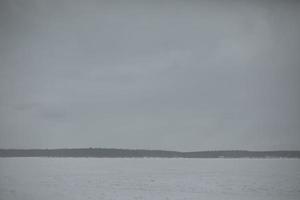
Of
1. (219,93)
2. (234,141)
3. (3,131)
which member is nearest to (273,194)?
(234,141)

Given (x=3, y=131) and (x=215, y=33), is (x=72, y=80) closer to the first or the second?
(x=3, y=131)

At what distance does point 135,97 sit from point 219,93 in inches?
44.8

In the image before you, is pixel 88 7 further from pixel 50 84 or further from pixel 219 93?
pixel 219 93

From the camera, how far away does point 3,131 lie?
5.05 meters

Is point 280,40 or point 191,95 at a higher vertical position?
point 280,40

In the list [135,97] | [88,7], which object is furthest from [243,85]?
[88,7]

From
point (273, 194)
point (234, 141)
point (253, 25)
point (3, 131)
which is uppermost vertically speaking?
point (253, 25)

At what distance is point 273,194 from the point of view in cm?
627

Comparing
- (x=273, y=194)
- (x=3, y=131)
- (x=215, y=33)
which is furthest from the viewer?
(x=273, y=194)

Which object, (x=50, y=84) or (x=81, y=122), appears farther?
(x=81, y=122)

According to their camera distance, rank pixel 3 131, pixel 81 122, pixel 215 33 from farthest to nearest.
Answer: pixel 81 122
pixel 215 33
pixel 3 131

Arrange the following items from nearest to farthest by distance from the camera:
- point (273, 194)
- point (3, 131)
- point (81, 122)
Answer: point (3, 131)
point (273, 194)
point (81, 122)

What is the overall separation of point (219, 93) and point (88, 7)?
2160 millimetres

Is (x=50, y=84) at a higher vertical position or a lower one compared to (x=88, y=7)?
lower
